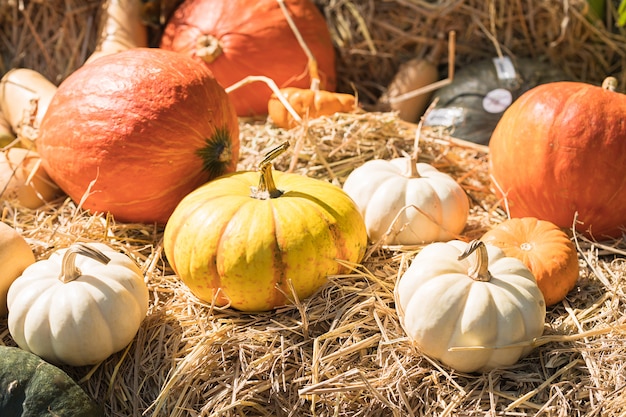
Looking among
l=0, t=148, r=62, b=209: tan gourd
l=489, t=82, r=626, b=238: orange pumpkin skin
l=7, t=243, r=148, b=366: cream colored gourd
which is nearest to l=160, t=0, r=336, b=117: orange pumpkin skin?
l=0, t=148, r=62, b=209: tan gourd

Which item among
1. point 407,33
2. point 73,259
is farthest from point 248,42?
point 73,259

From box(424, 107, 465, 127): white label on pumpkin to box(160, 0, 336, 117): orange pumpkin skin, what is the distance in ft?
2.15

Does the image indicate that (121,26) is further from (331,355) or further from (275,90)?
(331,355)

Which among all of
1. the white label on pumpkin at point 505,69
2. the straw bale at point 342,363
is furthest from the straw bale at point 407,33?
the straw bale at point 342,363

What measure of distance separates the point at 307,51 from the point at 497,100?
1112 millimetres

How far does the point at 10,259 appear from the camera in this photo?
216 centimetres

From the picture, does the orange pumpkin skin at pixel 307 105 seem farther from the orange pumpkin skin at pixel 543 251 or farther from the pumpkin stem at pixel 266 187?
the orange pumpkin skin at pixel 543 251

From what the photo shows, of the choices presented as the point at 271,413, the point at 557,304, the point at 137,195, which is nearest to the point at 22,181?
the point at 137,195

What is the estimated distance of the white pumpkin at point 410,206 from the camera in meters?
2.48

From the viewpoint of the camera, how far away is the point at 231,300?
214 centimetres

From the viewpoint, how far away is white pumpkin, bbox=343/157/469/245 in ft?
8.13

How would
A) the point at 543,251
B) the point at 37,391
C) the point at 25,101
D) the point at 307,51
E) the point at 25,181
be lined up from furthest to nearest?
the point at 307,51
the point at 25,101
the point at 25,181
the point at 543,251
the point at 37,391

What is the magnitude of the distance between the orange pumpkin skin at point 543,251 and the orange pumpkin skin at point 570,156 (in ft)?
0.81

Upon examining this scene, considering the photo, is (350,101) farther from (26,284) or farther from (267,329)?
(26,284)
